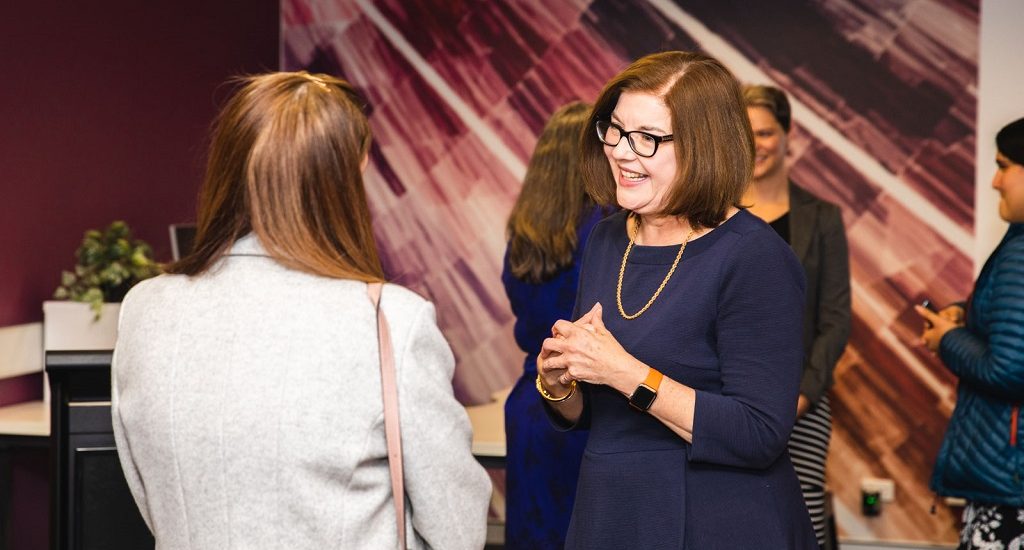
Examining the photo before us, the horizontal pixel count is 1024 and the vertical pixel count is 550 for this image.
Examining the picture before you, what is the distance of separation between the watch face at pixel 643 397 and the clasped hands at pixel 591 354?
1cm

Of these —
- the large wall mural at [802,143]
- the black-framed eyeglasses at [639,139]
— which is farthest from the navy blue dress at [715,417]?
the large wall mural at [802,143]

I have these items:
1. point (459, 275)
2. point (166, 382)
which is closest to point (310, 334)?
point (166, 382)

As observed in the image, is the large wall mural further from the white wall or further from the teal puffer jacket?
the teal puffer jacket

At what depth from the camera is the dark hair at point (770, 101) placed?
133 inches

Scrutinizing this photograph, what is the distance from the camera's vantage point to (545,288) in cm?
276

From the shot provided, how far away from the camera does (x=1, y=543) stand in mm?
3291

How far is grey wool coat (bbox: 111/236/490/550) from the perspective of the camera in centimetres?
138

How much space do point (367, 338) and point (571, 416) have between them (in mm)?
623

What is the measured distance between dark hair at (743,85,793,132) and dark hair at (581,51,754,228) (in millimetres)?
1650

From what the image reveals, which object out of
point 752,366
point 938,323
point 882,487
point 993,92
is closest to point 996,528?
point 938,323

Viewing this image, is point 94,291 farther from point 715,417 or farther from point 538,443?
point 715,417

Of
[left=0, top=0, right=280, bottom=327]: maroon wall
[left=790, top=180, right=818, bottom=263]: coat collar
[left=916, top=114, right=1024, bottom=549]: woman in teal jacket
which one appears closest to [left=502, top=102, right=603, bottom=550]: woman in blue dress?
[left=790, top=180, right=818, bottom=263]: coat collar

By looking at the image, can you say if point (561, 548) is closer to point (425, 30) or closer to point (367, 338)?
point (367, 338)

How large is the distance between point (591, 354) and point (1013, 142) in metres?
1.66
